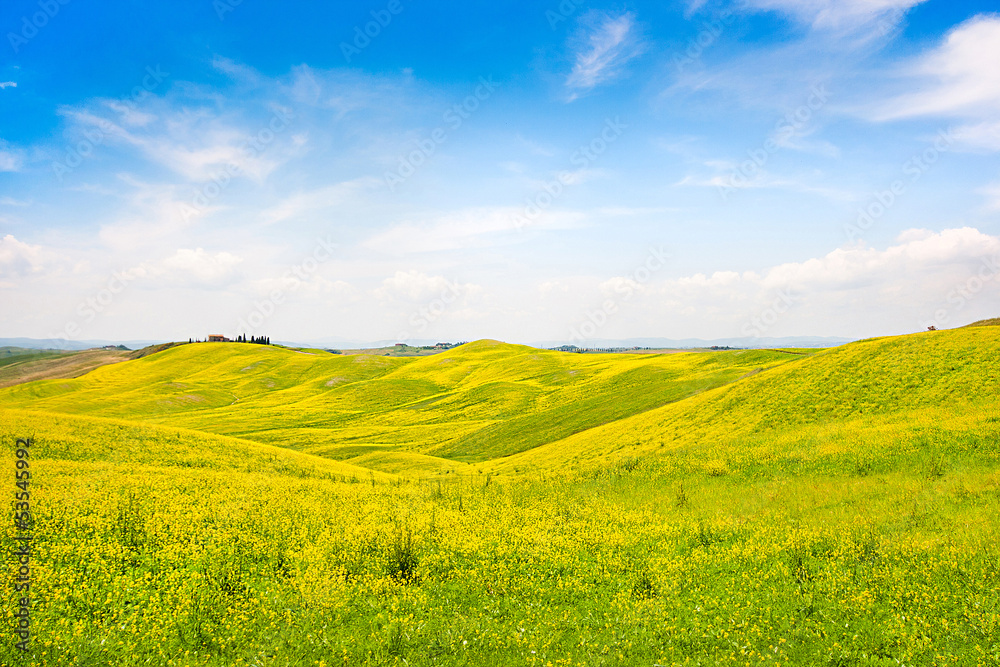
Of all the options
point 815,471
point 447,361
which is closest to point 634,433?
point 815,471

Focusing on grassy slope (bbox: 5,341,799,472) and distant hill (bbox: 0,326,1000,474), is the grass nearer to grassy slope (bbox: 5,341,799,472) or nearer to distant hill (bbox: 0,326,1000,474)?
distant hill (bbox: 0,326,1000,474)

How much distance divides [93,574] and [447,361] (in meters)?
128

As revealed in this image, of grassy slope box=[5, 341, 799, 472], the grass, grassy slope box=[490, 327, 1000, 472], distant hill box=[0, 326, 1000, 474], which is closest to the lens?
the grass

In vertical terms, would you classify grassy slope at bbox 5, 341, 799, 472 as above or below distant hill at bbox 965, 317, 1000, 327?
below

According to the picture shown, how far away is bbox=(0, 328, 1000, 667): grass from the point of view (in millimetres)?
11922

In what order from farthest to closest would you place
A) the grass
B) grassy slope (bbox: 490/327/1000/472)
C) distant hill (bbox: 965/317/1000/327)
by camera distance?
distant hill (bbox: 965/317/1000/327) → grassy slope (bbox: 490/327/1000/472) → the grass

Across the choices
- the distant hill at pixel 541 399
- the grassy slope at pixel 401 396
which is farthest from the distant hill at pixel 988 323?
the grassy slope at pixel 401 396

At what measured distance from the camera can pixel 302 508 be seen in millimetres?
21078

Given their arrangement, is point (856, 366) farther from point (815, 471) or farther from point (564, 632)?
point (564, 632)

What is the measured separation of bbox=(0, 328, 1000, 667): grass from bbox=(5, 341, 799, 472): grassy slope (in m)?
26.6

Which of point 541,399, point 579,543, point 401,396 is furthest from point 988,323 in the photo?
point 401,396

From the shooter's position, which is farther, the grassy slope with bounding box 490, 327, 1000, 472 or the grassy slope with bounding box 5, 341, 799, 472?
the grassy slope with bounding box 5, 341, 799, 472

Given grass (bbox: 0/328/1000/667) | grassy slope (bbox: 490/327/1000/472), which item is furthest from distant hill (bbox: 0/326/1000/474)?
grass (bbox: 0/328/1000/667)

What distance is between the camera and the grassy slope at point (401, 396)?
65.8 m
